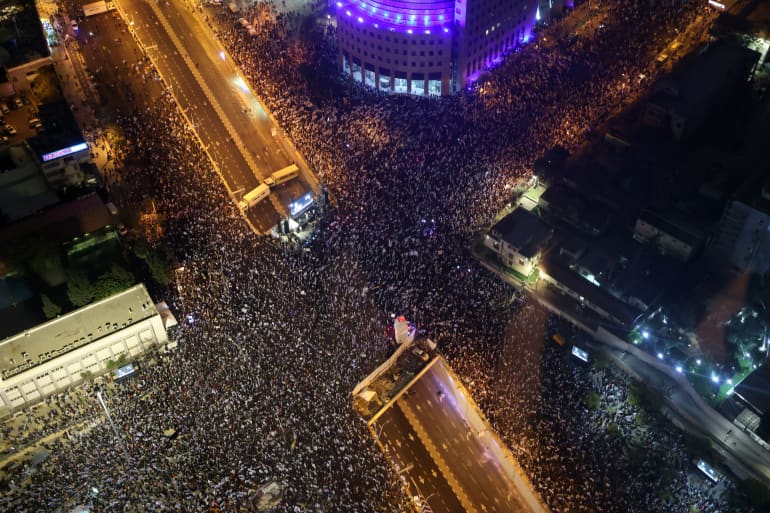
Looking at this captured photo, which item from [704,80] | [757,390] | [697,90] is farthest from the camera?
[704,80]

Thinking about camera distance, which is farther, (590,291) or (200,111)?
(200,111)

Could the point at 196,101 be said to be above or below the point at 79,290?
above

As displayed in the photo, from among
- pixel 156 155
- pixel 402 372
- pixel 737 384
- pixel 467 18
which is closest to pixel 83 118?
pixel 156 155

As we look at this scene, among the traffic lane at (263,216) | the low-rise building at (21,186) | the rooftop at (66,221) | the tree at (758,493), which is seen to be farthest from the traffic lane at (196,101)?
the tree at (758,493)

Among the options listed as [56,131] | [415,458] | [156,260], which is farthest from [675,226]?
[56,131]

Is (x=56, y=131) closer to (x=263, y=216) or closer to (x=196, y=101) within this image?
(x=196, y=101)

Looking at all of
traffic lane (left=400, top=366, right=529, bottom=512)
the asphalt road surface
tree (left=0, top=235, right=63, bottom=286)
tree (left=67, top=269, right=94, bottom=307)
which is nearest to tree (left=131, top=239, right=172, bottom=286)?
tree (left=67, top=269, right=94, bottom=307)

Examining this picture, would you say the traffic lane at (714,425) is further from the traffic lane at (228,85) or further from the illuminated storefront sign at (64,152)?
the illuminated storefront sign at (64,152)
